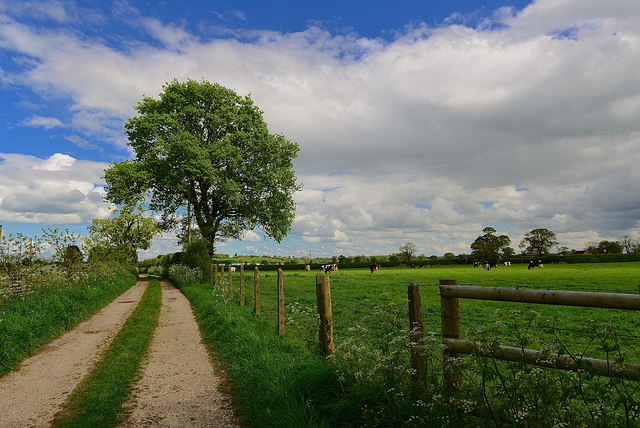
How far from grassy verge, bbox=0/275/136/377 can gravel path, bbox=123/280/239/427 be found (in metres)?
2.60

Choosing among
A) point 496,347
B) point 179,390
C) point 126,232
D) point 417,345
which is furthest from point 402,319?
point 126,232

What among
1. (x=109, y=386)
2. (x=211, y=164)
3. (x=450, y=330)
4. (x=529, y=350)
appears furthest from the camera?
(x=211, y=164)

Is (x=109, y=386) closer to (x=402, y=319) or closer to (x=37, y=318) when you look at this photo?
(x=402, y=319)

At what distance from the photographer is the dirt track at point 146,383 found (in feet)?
16.3

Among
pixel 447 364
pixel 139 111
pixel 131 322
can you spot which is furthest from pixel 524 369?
pixel 139 111

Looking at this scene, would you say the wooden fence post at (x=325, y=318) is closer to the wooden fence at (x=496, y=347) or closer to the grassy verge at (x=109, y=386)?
the wooden fence at (x=496, y=347)

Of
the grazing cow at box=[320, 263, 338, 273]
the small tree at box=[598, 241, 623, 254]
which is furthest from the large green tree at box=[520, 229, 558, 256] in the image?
the grazing cow at box=[320, 263, 338, 273]

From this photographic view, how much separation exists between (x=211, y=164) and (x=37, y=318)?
20337 millimetres

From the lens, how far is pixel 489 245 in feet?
287

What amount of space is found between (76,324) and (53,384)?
5.75 m

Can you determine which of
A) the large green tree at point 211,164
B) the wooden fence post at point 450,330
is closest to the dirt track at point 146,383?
the wooden fence post at point 450,330

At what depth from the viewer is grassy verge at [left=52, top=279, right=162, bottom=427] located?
4.91 metres

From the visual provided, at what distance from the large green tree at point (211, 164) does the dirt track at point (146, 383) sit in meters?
20.4

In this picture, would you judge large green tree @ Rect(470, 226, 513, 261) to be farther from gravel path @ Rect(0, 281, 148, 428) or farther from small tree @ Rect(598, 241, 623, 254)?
gravel path @ Rect(0, 281, 148, 428)
